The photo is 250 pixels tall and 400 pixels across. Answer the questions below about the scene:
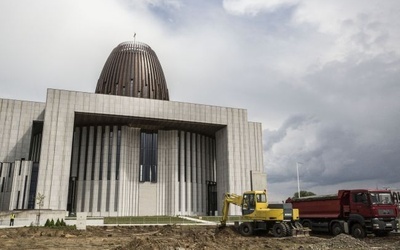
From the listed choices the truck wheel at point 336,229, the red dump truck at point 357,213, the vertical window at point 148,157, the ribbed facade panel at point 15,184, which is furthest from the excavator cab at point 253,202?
the ribbed facade panel at point 15,184

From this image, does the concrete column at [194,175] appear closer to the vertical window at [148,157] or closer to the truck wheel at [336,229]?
the vertical window at [148,157]

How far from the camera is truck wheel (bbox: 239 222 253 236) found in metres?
26.2

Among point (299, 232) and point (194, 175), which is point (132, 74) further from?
point (299, 232)

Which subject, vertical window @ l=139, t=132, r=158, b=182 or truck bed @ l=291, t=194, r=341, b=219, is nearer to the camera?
truck bed @ l=291, t=194, r=341, b=219

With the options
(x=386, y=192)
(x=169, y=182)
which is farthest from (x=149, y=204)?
(x=386, y=192)

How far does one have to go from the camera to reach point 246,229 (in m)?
26.5

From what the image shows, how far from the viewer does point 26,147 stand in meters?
54.1

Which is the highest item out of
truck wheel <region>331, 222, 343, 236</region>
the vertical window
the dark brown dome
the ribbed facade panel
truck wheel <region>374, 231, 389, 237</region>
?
the dark brown dome

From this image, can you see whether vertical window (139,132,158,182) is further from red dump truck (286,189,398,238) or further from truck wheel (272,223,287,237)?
truck wheel (272,223,287,237)

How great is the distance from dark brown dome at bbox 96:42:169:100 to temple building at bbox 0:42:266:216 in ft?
0.69

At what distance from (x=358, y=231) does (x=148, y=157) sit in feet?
133

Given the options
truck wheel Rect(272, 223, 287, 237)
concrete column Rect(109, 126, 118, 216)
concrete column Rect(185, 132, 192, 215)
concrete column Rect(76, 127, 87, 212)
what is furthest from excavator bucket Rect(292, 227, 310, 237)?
concrete column Rect(76, 127, 87, 212)

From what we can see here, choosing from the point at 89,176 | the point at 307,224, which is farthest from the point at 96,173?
the point at 307,224

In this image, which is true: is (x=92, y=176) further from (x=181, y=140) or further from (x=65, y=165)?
(x=181, y=140)
